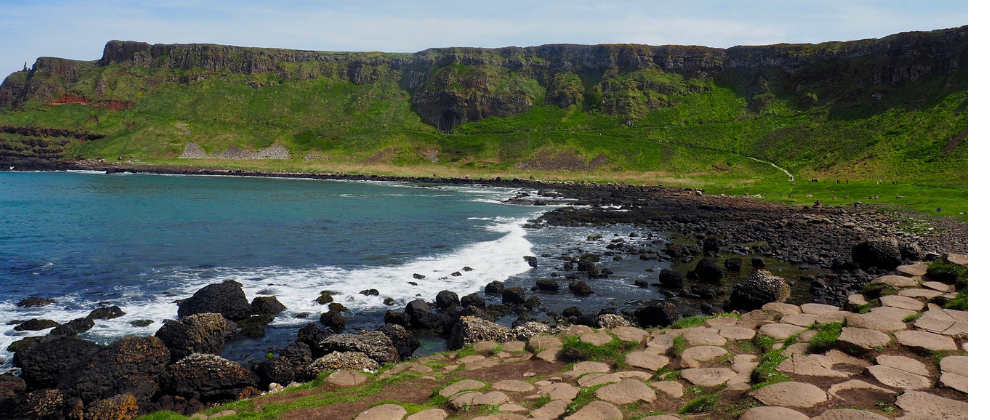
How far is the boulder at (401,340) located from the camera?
18.7 meters

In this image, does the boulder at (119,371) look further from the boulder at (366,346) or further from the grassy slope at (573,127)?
the grassy slope at (573,127)

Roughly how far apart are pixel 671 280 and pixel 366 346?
17.7 meters

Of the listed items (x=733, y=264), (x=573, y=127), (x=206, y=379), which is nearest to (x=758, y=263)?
(x=733, y=264)

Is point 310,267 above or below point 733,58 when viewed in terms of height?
below

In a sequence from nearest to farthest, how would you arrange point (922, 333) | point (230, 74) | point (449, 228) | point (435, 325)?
1. point (922, 333)
2. point (435, 325)
3. point (449, 228)
4. point (230, 74)

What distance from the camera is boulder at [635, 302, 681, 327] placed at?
68.9 feet

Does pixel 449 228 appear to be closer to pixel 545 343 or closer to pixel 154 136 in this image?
pixel 545 343

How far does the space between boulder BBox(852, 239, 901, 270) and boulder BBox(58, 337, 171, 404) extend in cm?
3537

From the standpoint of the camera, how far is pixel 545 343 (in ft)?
48.2

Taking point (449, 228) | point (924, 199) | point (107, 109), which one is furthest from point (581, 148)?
point (107, 109)

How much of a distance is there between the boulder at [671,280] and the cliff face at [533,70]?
422ft

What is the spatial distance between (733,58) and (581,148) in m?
65.1

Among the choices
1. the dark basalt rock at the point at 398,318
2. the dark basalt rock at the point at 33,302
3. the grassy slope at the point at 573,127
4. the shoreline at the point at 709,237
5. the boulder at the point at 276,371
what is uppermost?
the grassy slope at the point at 573,127

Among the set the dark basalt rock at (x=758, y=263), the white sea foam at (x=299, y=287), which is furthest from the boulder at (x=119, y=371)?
the dark basalt rock at (x=758, y=263)
